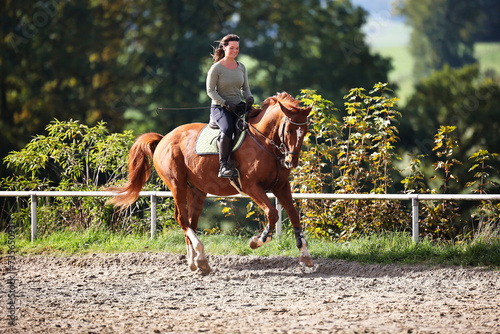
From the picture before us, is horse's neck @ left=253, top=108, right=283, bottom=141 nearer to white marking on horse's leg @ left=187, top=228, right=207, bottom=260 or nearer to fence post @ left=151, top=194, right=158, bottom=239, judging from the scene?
white marking on horse's leg @ left=187, top=228, right=207, bottom=260

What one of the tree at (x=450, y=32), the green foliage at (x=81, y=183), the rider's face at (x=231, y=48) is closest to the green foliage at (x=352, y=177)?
the rider's face at (x=231, y=48)

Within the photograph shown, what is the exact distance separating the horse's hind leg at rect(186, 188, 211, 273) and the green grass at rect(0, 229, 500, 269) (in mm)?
859

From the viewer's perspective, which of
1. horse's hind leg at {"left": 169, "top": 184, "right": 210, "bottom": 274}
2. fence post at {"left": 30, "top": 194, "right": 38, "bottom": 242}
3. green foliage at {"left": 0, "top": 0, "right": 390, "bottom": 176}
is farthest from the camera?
green foliage at {"left": 0, "top": 0, "right": 390, "bottom": 176}

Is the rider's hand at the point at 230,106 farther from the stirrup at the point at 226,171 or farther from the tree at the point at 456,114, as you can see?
the tree at the point at 456,114

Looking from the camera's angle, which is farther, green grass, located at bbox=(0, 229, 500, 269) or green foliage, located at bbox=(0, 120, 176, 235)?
green foliage, located at bbox=(0, 120, 176, 235)

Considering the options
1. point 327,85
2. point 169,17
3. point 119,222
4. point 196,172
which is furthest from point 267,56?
point 196,172

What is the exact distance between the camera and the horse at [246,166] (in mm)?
7250

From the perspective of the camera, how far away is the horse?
7.25 meters

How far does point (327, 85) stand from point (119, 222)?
53.9ft

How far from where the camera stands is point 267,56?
27.2m

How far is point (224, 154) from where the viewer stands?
768cm

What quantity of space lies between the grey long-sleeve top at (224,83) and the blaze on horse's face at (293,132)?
3.18 ft

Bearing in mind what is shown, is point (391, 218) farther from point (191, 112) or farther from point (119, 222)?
point (191, 112)

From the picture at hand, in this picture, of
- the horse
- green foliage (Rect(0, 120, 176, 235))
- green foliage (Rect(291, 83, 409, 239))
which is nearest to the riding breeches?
the horse
